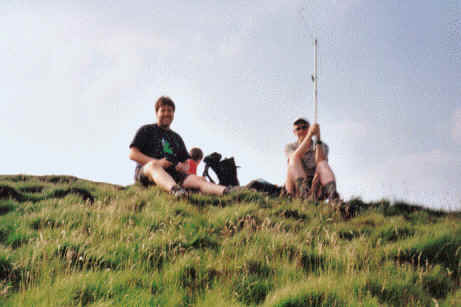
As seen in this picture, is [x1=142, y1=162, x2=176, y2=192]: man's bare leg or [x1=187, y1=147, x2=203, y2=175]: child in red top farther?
[x1=187, y1=147, x2=203, y2=175]: child in red top

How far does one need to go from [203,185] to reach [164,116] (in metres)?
1.58

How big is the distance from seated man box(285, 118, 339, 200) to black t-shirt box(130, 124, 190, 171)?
214 centimetres

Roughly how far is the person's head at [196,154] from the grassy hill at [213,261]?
161 inches

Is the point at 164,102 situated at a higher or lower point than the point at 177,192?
higher

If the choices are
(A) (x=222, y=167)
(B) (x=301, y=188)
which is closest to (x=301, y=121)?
(B) (x=301, y=188)

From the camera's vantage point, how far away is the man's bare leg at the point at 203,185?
600 centimetres

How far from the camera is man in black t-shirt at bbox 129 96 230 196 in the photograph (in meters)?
6.03

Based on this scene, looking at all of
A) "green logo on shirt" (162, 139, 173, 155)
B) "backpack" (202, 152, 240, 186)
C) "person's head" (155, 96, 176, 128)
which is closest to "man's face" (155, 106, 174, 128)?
"person's head" (155, 96, 176, 128)

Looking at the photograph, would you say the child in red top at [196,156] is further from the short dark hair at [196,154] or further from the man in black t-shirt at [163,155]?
the man in black t-shirt at [163,155]

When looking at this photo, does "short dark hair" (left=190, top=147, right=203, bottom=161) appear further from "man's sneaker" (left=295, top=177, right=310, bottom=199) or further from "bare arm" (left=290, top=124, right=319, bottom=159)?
"man's sneaker" (left=295, top=177, right=310, bottom=199)

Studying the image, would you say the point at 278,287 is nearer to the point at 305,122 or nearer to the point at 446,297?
the point at 446,297

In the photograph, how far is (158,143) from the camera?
6492 mm

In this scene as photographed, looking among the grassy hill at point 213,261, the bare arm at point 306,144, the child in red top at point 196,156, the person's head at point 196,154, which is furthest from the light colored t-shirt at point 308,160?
the person's head at point 196,154

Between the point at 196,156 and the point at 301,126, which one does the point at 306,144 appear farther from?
the point at 196,156
